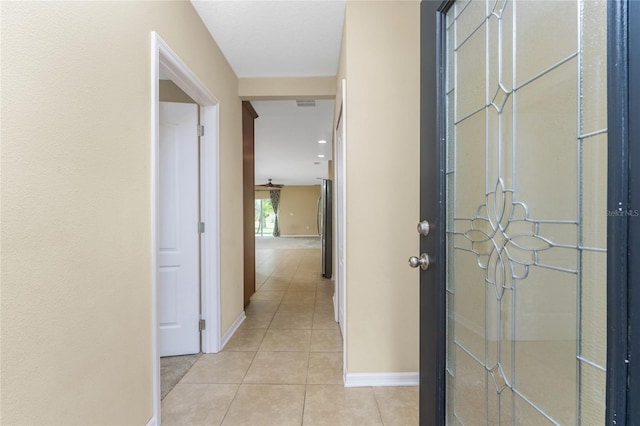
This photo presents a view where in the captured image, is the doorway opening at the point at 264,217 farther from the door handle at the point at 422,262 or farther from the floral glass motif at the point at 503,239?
the floral glass motif at the point at 503,239

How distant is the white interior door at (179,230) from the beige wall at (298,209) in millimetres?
12999

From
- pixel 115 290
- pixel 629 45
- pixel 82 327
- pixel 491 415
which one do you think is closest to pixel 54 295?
pixel 82 327

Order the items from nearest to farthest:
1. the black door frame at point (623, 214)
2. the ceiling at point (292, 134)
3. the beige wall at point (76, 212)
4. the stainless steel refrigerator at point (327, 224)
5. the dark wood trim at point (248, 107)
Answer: the black door frame at point (623, 214) < the beige wall at point (76, 212) < the dark wood trim at point (248, 107) < the ceiling at point (292, 134) < the stainless steel refrigerator at point (327, 224)

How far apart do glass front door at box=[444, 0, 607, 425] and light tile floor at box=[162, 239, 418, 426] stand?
91 cm

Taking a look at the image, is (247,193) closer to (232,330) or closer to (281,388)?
(232,330)

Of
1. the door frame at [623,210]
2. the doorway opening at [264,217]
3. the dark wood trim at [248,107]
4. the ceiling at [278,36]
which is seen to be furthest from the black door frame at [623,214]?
the doorway opening at [264,217]

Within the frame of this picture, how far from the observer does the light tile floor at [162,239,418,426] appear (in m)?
1.68

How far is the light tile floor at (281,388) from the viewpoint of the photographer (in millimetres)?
1681

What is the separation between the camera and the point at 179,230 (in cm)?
240

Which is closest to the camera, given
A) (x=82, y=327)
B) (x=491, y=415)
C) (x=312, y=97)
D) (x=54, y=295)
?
(x=491, y=415)

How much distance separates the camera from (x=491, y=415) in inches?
33.2

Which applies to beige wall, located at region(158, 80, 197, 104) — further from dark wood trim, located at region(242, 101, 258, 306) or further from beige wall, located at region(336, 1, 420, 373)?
beige wall, located at region(336, 1, 420, 373)

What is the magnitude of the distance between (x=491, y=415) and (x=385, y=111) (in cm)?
167

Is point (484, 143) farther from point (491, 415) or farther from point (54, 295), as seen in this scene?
point (54, 295)
